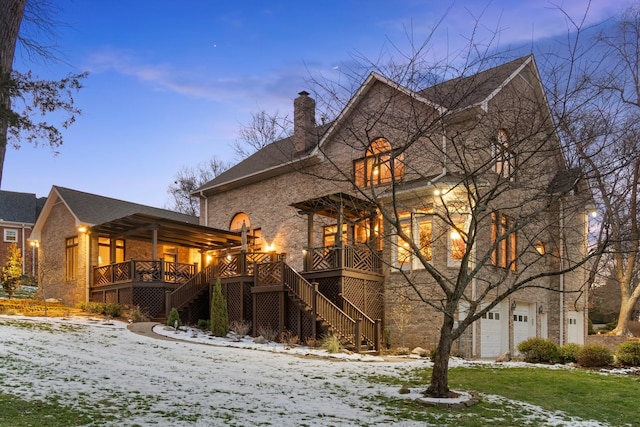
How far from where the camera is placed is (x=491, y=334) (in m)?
19.5

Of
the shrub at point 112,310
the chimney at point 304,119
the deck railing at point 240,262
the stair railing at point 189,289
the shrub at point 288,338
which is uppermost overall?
the chimney at point 304,119

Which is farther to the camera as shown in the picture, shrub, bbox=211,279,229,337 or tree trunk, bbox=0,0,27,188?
shrub, bbox=211,279,229,337

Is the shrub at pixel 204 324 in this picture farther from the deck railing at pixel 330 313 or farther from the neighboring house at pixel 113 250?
the deck railing at pixel 330 313

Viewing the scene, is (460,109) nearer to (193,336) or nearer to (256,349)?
(256,349)

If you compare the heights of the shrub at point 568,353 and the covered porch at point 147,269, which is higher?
the covered porch at point 147,269

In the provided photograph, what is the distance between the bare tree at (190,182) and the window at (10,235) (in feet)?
42.1

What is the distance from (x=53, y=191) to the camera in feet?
97.1

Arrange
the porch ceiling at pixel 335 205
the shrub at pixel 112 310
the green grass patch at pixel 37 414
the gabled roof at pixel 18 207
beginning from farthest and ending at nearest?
the gabled roof at pixel 18 207
the shrub at pixel 112 310
the porch ceiling at pixel 335 205
the green grass patch at pixel 37 414

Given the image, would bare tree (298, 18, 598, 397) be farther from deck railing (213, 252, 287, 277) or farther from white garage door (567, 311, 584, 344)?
deck railing (213, 252, 287, 277)

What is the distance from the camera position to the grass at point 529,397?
8922 mm

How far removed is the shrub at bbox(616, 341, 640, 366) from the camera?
53.3ft

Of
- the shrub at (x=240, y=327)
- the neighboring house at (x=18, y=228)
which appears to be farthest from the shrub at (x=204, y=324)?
the neighboring house at (x=18, y=228)

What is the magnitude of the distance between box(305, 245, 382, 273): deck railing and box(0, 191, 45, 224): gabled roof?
3288cm

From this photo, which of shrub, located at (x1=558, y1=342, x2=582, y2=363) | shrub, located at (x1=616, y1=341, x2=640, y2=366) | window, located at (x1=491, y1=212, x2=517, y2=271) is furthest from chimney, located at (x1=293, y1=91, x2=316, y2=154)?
shrub, located at (x1=616, y1=341, x2=640, y2=366)
